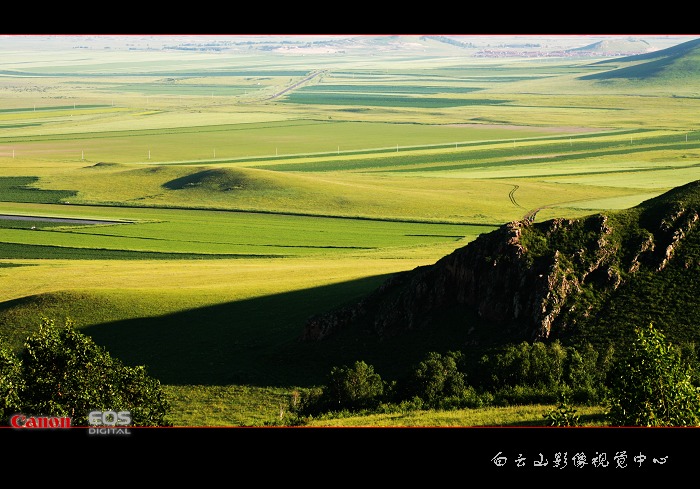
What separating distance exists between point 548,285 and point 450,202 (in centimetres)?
9275

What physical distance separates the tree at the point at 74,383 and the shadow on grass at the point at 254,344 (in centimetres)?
1240

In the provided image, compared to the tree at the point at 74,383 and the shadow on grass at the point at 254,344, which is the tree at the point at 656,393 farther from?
the tree at the point at 74,383

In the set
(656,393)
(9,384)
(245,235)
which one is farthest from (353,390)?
(245,235)

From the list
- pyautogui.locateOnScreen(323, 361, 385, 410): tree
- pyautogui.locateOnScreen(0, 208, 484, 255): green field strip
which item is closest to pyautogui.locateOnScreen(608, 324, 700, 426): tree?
pyautogui.locateOnScreen(323, 361, 385, 410): tree

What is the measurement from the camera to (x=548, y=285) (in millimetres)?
59656

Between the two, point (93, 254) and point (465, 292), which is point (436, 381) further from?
Result: point (93, 254)

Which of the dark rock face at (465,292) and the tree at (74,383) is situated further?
the dark rock face at (465,292)

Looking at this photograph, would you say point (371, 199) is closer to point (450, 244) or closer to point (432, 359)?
point (450, 244)

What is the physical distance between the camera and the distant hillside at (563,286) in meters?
59.0

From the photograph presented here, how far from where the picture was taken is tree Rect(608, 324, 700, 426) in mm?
37844

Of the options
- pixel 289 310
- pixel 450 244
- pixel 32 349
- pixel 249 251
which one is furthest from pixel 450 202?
pixel 32 349

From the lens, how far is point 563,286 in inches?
2361

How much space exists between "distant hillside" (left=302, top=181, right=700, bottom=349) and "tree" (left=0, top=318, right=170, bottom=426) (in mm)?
18232

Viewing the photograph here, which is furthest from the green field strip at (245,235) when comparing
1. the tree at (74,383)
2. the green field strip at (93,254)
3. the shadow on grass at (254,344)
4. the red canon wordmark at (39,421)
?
the red canon wordmark at (39,421)
